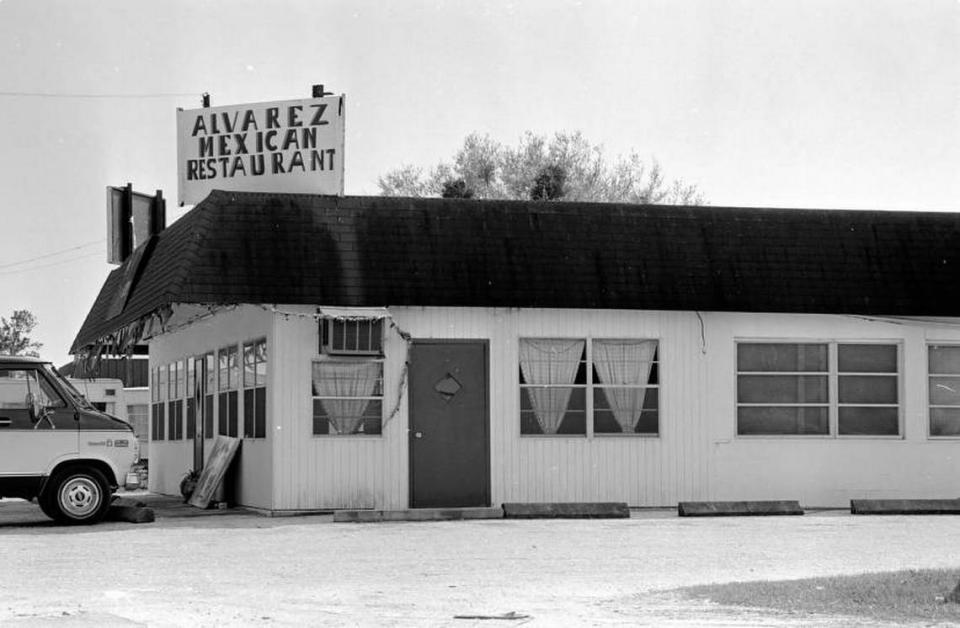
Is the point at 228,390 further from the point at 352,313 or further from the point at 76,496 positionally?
the point at 76,496

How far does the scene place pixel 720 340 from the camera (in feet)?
79.7

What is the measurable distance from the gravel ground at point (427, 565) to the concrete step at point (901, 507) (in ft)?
2.60

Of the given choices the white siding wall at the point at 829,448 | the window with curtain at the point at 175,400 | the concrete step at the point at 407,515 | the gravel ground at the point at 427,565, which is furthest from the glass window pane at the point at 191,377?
the white siding wall at the point at 829,448

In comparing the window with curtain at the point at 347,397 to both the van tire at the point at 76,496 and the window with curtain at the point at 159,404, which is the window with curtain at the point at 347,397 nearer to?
the van tire at the point at 76,496

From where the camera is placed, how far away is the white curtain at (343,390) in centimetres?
2294

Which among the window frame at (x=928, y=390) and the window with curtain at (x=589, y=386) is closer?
the window with curtain at (x=589, y=386)

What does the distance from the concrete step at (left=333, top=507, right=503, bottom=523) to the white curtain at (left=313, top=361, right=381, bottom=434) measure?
1951 mm

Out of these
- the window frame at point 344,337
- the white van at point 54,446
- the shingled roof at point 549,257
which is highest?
the shingled roof at point 549,257

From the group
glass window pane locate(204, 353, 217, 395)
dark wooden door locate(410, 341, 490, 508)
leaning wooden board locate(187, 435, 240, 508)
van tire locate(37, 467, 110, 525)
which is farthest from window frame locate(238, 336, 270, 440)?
van tire locate(37, 467, 110, 525)

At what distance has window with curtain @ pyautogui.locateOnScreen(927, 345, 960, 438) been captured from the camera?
24969mm

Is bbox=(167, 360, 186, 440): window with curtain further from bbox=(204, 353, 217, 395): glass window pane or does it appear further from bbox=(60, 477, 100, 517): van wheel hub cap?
bbox=(60, 477, 100, 517): van wheel hub cap

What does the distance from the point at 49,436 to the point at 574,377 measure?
8144 millimetres

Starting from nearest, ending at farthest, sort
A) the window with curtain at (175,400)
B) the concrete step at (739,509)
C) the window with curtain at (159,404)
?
1. the concrete step at (739,509)
2. the window with curtain at (175,400)
3. the window with curtain at (159,404)

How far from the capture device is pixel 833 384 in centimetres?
2464
